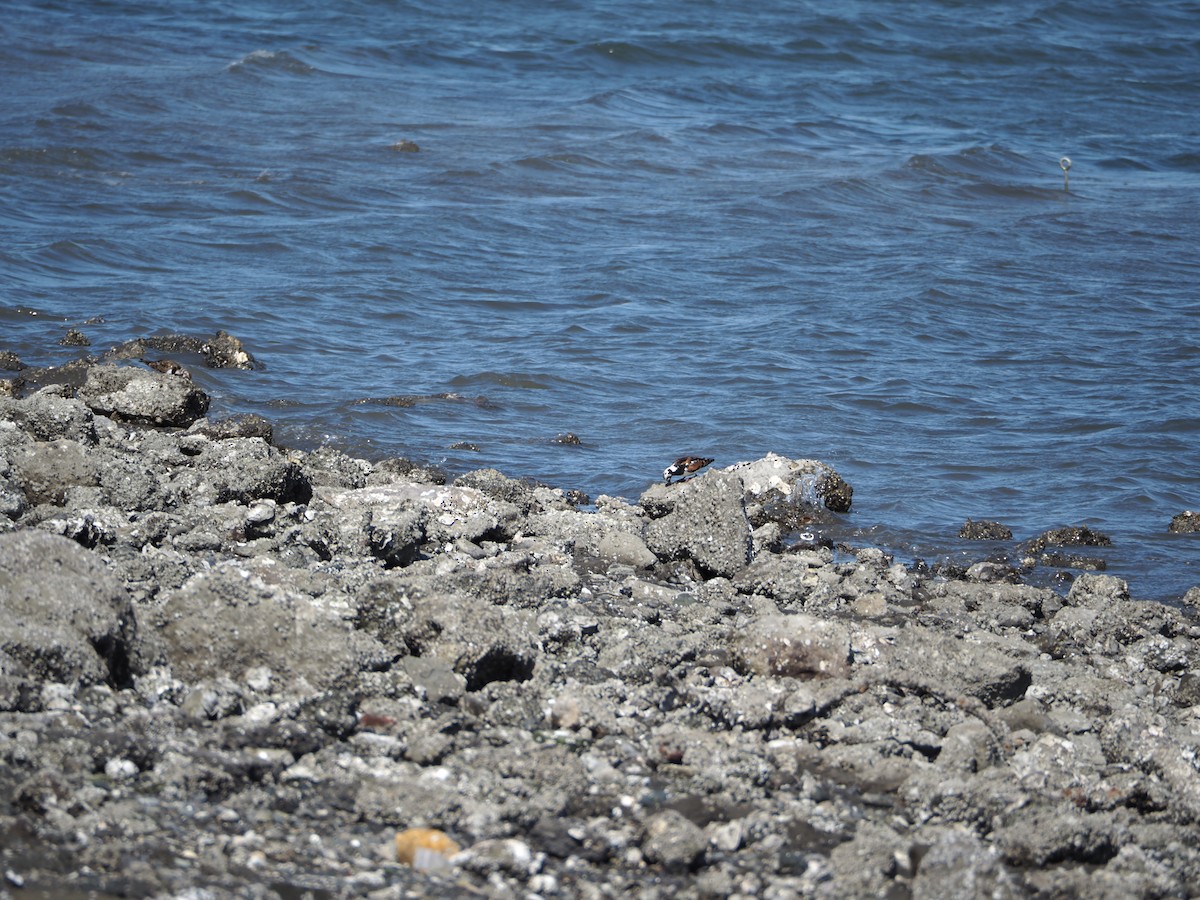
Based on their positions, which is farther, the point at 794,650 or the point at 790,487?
the point at 790,487

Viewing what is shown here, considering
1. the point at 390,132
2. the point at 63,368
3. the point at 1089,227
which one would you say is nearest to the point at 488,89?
the point at 390,132

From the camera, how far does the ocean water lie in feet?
30.4

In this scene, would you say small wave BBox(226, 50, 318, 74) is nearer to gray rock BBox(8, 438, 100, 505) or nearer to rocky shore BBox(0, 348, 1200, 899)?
gray rock BBox(8, 438, 100, 505)

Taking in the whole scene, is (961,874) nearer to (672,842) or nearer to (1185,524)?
Result: (672,842)

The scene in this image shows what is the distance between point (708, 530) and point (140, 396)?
373cm

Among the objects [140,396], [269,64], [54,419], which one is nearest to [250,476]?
[54,419]

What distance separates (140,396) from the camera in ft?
26.8

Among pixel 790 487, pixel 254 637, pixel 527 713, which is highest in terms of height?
pixel 254 637

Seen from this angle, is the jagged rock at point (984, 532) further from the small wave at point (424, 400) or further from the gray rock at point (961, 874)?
the gray rock at point (961, 874)

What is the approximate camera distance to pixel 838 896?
369cm

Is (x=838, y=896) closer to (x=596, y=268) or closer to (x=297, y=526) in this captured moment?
(x=297, y=526)

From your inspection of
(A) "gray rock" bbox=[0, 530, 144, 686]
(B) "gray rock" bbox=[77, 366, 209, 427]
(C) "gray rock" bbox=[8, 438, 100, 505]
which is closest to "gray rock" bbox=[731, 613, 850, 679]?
(A) "gray rock" bbox=[0, 530, 144, 686]

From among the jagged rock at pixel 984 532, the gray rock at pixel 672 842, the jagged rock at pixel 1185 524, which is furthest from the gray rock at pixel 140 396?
the jagged rock at pixel 1185 524

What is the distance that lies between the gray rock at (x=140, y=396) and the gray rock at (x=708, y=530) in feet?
10.6
